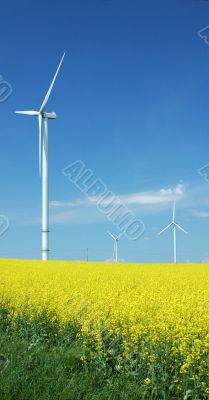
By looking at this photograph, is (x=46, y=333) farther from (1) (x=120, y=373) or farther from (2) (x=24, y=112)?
(2) (x=24, y=112)

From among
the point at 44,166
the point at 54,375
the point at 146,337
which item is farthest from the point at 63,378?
the point at 44,166

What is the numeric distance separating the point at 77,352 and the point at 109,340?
0.78m

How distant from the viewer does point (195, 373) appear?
33.0ft

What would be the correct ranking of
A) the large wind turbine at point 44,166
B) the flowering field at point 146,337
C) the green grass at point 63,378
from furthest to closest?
the large wind turbine at point 44,166 → the flowering field at point 146,337 → the green grass at point 63,378

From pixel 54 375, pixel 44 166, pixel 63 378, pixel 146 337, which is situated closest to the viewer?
pixel 63 378

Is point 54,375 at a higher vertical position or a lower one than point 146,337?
lower

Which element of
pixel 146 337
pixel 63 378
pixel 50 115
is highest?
pixel 50 115

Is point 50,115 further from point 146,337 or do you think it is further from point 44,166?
point 146,337

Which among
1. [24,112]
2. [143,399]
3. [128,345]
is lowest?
[143,399]

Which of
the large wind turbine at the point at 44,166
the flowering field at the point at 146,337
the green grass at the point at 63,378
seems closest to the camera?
the green grass at the point at 63,378

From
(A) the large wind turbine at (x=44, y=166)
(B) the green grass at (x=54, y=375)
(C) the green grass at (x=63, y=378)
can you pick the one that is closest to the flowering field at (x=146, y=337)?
(C) the green grass at (x=63, y=378)

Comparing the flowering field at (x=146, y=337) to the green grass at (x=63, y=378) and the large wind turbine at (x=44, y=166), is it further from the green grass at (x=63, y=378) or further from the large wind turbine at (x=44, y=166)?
the large wind turbine at (x=44, y=166)

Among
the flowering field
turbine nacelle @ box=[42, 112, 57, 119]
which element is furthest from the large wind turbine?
the flowering field

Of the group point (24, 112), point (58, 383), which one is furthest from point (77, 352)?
point (24, 112)
